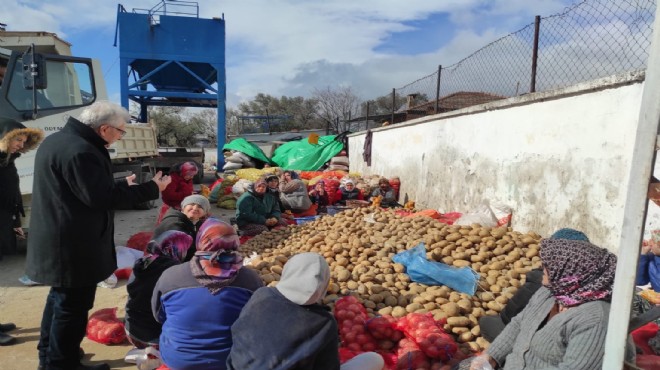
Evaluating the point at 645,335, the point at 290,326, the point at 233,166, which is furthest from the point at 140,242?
the point at 233,166

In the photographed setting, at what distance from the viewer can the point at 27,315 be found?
400cm

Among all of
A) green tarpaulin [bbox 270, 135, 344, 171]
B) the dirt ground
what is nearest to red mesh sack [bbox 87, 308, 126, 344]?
the dirt ground

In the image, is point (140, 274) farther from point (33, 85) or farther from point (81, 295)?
point (33, 85)

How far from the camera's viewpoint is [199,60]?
15273 millimetres

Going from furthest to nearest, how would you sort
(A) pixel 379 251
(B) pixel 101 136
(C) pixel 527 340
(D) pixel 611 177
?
(A) pixel 379 251 < (D) pixel 611 177 < (B) pixel 101 136 < (C) pixel 527 340

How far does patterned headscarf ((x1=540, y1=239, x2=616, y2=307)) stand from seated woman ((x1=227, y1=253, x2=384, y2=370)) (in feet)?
3.33

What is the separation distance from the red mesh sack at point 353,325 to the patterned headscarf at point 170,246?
127 centimetres

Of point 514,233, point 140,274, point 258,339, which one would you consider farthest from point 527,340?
point 514,233

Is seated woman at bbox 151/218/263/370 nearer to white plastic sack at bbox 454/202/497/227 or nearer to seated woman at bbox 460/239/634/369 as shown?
seated woman at bbox 460/239/634/369

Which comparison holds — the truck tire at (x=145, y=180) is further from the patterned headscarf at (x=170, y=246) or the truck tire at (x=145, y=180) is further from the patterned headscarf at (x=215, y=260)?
the patterned headscarf at (x=215, y=260)

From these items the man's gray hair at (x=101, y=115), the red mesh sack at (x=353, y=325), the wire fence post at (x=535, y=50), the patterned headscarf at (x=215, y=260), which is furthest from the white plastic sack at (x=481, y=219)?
the man's gray hair at (x=101, y=115)

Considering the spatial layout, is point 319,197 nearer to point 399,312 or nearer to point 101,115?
point 399,312

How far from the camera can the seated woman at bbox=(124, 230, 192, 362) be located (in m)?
2.83

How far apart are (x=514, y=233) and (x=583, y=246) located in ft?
10.6
